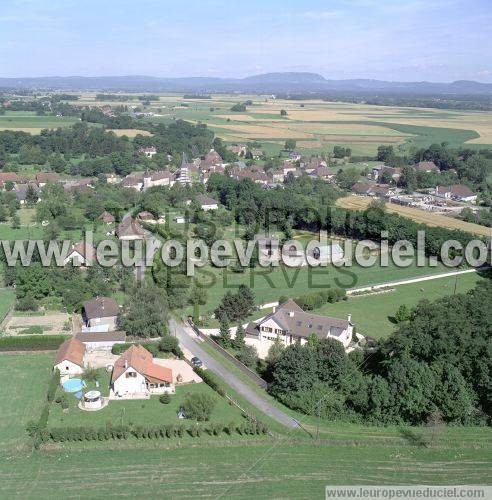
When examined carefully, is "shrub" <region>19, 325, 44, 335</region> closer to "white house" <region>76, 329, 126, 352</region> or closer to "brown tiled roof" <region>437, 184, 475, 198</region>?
"white house" <region>76, 329, 126, 352</region>

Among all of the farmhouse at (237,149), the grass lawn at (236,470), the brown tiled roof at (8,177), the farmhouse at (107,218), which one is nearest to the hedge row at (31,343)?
the grass lawn at (236,470)

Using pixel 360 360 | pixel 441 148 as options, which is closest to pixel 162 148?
pixel 441 148

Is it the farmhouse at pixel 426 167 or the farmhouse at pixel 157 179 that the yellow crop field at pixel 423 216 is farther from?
the farmhouse at pixel 157 179

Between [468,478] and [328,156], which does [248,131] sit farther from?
[468,478]

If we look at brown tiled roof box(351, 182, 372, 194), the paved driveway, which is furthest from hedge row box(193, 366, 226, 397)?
brown tiled roof box(351, 182, 372, 194)

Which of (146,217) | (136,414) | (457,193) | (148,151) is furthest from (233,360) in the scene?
(148,151)

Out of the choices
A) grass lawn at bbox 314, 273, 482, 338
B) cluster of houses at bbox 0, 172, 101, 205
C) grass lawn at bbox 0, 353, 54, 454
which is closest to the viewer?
grass lawn at bbox 0, 353, 54, 454
